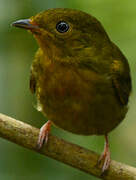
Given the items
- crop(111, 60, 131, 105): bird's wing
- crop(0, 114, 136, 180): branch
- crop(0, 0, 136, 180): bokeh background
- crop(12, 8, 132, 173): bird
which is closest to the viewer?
crop(0, 114, 136, 180): branch

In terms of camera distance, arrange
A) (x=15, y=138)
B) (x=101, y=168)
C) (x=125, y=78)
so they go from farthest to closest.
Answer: (x=125, y=78) < (x=101, y=168) < (x=15, y=138)

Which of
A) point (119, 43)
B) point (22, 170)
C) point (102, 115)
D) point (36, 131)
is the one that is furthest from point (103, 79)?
point (119, 43)

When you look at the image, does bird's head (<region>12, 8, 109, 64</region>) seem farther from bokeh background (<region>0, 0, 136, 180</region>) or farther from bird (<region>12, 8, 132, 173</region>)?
bokeh background (<region>0, 0, 136, 180</region>)

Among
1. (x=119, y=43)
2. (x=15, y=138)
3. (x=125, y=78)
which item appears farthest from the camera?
(x=119, y=43)

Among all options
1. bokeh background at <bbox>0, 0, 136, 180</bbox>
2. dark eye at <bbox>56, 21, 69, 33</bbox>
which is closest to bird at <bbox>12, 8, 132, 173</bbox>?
dark eye at <bbox>56, 21, 69, 33</bbox>

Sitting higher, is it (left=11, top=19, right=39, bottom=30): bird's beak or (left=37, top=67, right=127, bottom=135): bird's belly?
(left=11, top=19, right=39, bottom=30): bird's beak

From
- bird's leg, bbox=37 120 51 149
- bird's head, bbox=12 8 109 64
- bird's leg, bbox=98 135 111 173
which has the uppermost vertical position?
bird's head, bbox=12 8 109 64

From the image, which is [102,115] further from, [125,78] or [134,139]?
[134,139]

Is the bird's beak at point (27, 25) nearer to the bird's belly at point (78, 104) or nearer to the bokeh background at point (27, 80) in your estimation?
the bird's belly at point (78, 104)
